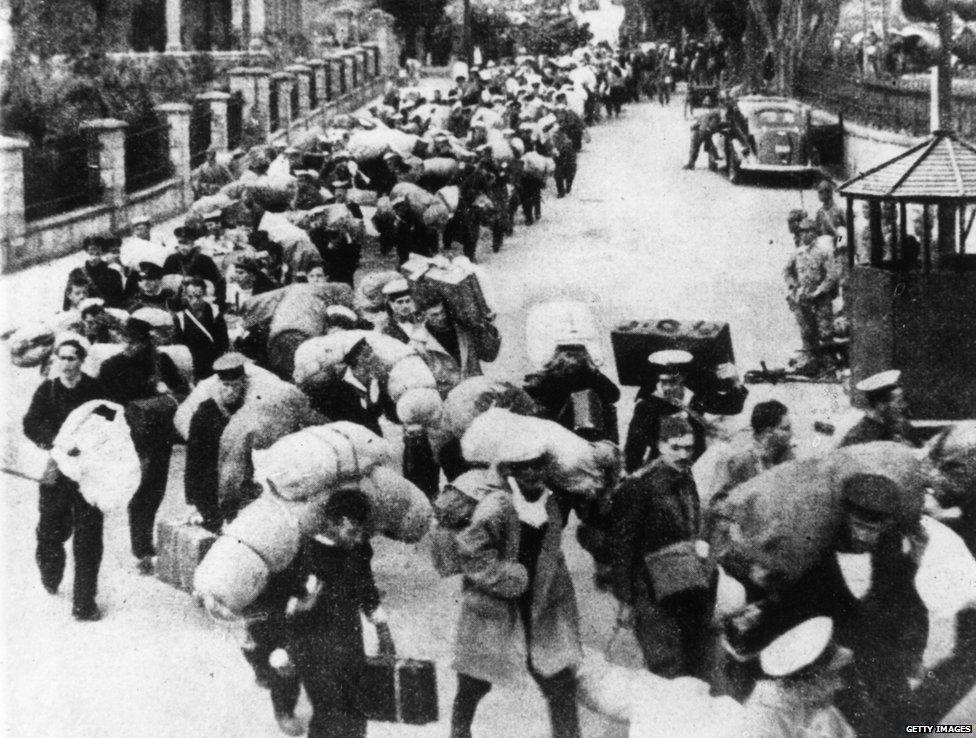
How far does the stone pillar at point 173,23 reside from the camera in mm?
36219

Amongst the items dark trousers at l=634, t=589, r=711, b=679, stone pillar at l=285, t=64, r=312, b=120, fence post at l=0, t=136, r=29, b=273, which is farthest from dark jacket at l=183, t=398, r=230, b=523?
stone pillar at l=285, t=64, r=312, b=120

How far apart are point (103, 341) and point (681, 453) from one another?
13.5ft

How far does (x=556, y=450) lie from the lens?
572 centimetres

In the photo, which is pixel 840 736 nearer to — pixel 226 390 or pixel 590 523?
pixel 590 523

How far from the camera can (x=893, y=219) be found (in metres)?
9.69

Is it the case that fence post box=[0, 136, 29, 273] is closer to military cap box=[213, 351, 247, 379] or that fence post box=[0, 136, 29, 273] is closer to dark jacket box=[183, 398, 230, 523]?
dark jacket box=[183, 398, 230, 523]

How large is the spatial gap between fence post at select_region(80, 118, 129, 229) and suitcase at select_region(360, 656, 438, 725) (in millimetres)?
13989

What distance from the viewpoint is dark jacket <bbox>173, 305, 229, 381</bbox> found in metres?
8.57

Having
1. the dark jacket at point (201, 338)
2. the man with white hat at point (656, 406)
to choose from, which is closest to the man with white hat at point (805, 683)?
the man with white hat at point (656, 406)

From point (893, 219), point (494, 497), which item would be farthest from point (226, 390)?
point (893, 219)

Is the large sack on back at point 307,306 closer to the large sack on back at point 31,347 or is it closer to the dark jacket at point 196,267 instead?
the dark jacket at point 196,267

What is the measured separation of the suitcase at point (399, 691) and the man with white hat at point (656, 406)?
73.3 inches

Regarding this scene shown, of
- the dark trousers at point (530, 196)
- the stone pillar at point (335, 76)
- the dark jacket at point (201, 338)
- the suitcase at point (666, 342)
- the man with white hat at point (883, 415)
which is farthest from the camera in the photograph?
the stone pillar at point (335, 76)

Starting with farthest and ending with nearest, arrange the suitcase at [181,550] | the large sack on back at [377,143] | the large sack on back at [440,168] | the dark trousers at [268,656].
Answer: the large sack on back at [377,143] < the large sack on back at [440,168] < the suitcase at [181,550] < the dark trousers at [268,656]
